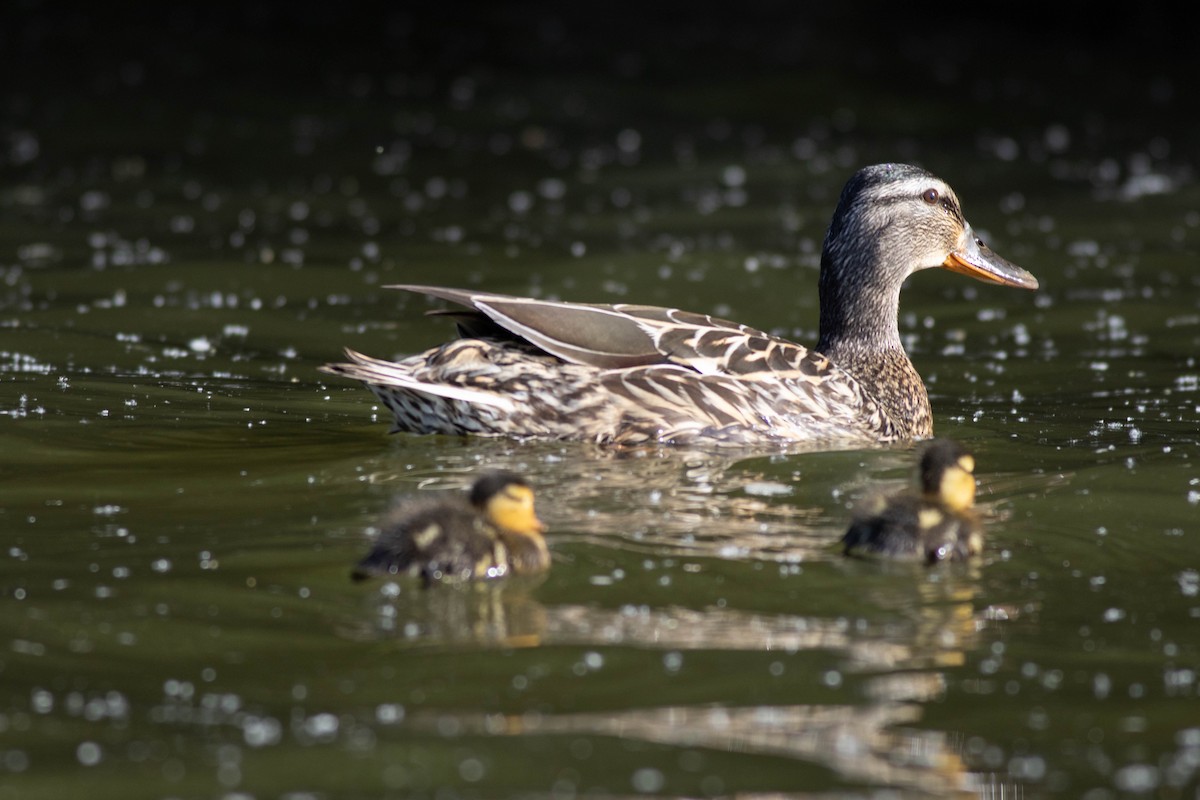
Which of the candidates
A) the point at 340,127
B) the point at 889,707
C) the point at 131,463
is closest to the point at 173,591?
the point at 131,463

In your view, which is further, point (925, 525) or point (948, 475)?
point (948, 475)

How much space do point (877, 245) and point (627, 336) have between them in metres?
1.64

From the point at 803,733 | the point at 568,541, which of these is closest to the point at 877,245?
the point at 568,541

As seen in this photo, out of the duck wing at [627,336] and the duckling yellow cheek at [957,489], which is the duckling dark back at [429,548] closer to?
the duckling yellow cheek at [957,489]

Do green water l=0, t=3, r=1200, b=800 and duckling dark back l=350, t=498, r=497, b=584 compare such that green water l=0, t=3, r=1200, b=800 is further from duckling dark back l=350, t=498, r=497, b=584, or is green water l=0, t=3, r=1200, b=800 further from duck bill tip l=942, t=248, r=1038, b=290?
duck bill tip l=942, t=248, r=1038, b=290

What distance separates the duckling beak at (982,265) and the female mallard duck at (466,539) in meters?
3.84

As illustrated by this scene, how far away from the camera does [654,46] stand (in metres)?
23.3

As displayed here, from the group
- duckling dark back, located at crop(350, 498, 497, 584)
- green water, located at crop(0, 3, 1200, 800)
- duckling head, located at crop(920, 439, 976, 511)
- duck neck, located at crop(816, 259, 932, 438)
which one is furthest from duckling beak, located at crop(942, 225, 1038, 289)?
duckling dark back, located at crop(350, 498, 497, 584)

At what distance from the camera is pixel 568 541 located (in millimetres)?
6176

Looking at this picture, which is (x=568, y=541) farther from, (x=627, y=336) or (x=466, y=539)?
(x=627, y=336)

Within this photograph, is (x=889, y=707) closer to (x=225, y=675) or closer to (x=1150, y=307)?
(x=225, y=675)

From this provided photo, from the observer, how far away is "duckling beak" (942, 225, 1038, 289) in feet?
29.6

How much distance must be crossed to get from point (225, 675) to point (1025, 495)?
11.0ft

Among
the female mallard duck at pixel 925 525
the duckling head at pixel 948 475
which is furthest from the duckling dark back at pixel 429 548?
the duckling head at pixel 948 475
